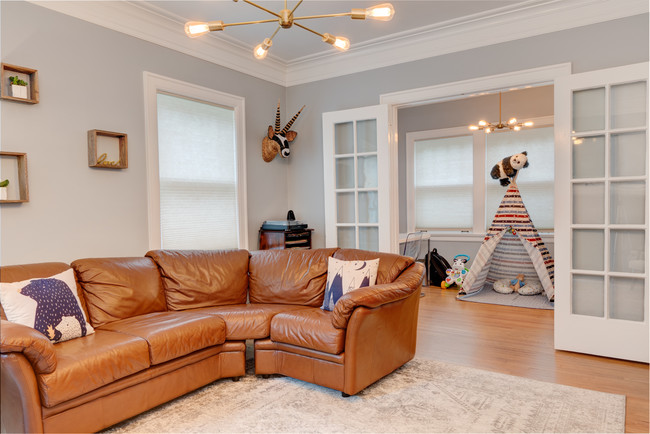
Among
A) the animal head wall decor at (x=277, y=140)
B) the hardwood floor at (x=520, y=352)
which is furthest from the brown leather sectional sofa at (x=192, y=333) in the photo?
the animal head wall decor at (x=277, y=140)

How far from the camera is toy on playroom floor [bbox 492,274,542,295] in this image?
5.59 meters

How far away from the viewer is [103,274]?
2.92m

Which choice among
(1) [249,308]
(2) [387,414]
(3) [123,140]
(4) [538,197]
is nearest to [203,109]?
(3) [123,140]

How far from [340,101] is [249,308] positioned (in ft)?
8.41

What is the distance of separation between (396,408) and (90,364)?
63.8 inches

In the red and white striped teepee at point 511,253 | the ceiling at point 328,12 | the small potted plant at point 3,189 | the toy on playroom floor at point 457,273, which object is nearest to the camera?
the small potted plant at point 3,189

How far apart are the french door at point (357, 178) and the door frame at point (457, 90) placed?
0.27 feet

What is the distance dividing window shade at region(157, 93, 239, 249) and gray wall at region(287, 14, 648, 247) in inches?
35.1

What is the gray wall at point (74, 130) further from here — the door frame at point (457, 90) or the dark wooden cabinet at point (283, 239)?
the door frame at point (457, 90)

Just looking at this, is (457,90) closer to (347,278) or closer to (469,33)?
(469,33)

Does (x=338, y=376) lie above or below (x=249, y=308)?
below

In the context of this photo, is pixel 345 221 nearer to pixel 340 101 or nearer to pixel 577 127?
pixel 340 101

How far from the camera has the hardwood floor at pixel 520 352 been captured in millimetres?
2787

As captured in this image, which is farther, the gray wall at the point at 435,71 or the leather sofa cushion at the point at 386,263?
the gray wall at the point at 435,71
